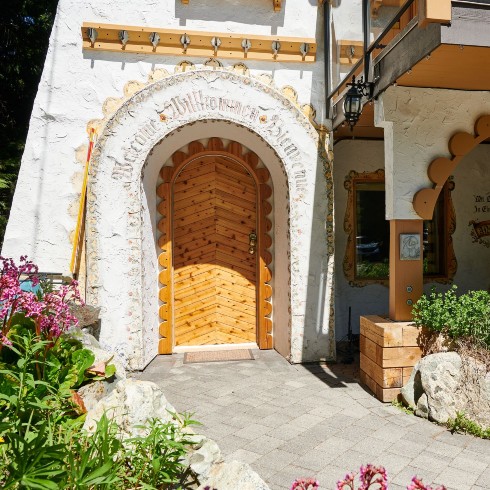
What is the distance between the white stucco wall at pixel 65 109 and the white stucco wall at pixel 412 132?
8.42 ft

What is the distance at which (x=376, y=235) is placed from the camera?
7004mm

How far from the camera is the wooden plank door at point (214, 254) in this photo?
6.51m

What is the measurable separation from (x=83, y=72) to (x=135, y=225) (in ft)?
6.62

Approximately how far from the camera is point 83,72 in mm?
5473

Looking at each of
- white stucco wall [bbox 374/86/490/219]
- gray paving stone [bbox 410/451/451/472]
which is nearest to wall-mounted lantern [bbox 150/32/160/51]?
white stucco wall [bbox 374/86/490/219]

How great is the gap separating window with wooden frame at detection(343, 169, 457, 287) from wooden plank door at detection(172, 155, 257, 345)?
1544mm

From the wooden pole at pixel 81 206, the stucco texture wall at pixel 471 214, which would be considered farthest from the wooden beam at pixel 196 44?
the stucco texture wall at pixel 471 214

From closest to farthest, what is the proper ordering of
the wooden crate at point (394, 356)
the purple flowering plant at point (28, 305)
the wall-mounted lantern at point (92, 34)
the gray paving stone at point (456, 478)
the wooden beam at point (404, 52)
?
the purple flowering plant at point (28, 305) < the gray paving stone at point (456, 478) < the wooden beam at point (404, 52) < the wooden crate at point (394, 356) < the wall-mounted lantern at point (92, 34)

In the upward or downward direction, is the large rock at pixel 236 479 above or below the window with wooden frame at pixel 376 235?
below

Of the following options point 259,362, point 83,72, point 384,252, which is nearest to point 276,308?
point 259,362

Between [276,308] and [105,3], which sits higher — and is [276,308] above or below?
below

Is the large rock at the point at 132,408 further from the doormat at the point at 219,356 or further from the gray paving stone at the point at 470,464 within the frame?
the doormat at the point at 219,356

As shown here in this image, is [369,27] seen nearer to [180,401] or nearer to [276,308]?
[276,308]

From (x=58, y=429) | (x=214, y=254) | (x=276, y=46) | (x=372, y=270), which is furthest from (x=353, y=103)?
(x=58, y=429)
